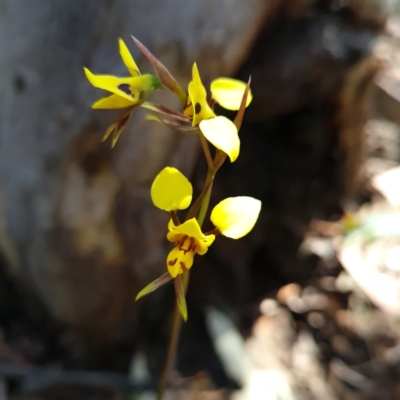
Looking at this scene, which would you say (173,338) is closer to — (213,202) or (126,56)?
(126,56)

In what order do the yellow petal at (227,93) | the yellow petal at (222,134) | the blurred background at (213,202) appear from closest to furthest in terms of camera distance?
the yellow petal at (222,134) → the yellow petal at (227,93) → the blurred background at (213,202)

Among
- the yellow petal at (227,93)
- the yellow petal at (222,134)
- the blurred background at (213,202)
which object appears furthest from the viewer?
the blurred background at (213,202)

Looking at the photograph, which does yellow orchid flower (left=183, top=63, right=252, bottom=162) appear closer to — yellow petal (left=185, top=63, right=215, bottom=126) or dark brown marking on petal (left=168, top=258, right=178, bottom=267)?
yellow petal (left=185, top=63, right=215, bottom=126)

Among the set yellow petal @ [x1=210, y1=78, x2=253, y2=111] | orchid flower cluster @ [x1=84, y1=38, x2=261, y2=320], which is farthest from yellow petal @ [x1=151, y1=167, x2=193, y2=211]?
yellow petal @ [x1=210, y1=78, x2=253, y2=111]

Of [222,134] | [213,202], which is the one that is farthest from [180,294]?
[213,202]

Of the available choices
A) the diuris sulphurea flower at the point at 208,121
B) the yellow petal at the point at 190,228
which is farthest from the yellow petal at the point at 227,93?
the yellow petal at the point at 190,228

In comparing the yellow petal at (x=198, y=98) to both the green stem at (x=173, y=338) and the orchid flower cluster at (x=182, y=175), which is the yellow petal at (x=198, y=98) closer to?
the orchid flower cluster at (x=182, y=175)

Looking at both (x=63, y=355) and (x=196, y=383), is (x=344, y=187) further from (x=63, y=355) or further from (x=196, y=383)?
(x=63, y=355)
